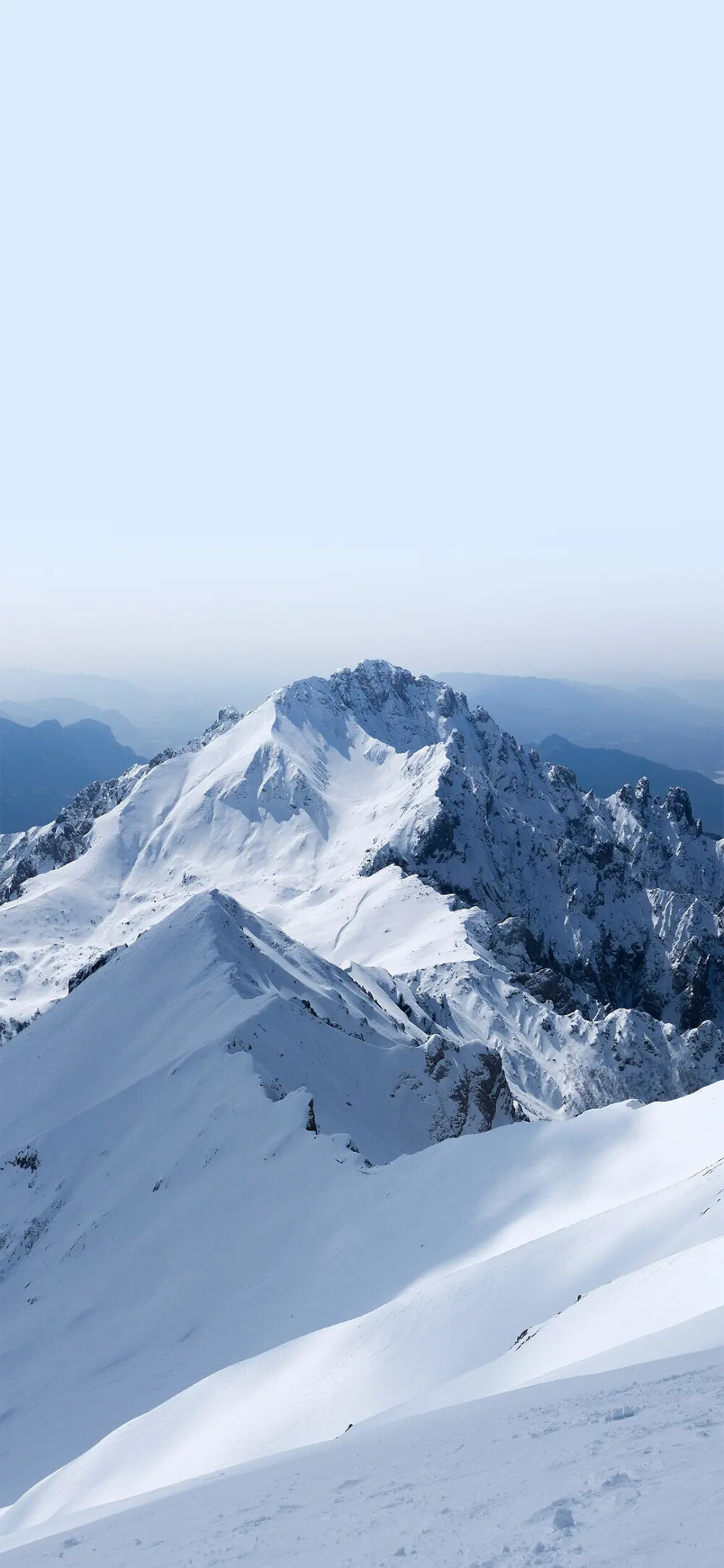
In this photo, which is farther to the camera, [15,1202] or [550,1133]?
[15,1202]

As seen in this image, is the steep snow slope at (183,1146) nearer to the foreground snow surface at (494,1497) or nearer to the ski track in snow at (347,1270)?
the ski track in snow at (347,1270)

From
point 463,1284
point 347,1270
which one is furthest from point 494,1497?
point 347,1270

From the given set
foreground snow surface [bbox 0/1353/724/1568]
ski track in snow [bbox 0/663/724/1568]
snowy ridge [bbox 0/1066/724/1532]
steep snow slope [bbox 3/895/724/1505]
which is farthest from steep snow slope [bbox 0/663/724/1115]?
foreground snow surface [bbox 0/1353/724/1568]

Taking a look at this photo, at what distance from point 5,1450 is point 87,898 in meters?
114

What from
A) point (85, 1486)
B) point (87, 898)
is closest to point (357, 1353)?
point (85, 1486)

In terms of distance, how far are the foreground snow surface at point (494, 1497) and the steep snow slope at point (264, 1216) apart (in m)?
4.19

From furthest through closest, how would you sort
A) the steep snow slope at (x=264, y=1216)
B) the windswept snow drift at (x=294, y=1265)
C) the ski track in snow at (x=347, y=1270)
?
the steep snow slope at (x=264, y=1216) → the windswept snow drift at (x=294, y=1265) → the ski track in snow at (x=347, y=1270)

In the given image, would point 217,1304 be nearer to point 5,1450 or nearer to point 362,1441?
point 5,1450

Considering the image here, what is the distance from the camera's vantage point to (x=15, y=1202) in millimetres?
45438

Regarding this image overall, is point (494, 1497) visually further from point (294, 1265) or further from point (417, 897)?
point (417, 897)

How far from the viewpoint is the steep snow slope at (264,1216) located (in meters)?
23.7

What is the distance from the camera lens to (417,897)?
127688 mm

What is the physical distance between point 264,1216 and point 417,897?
8942 cm

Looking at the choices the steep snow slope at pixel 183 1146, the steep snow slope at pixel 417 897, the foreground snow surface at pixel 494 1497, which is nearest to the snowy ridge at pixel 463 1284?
the steep snow slope at pixel 183 1146
